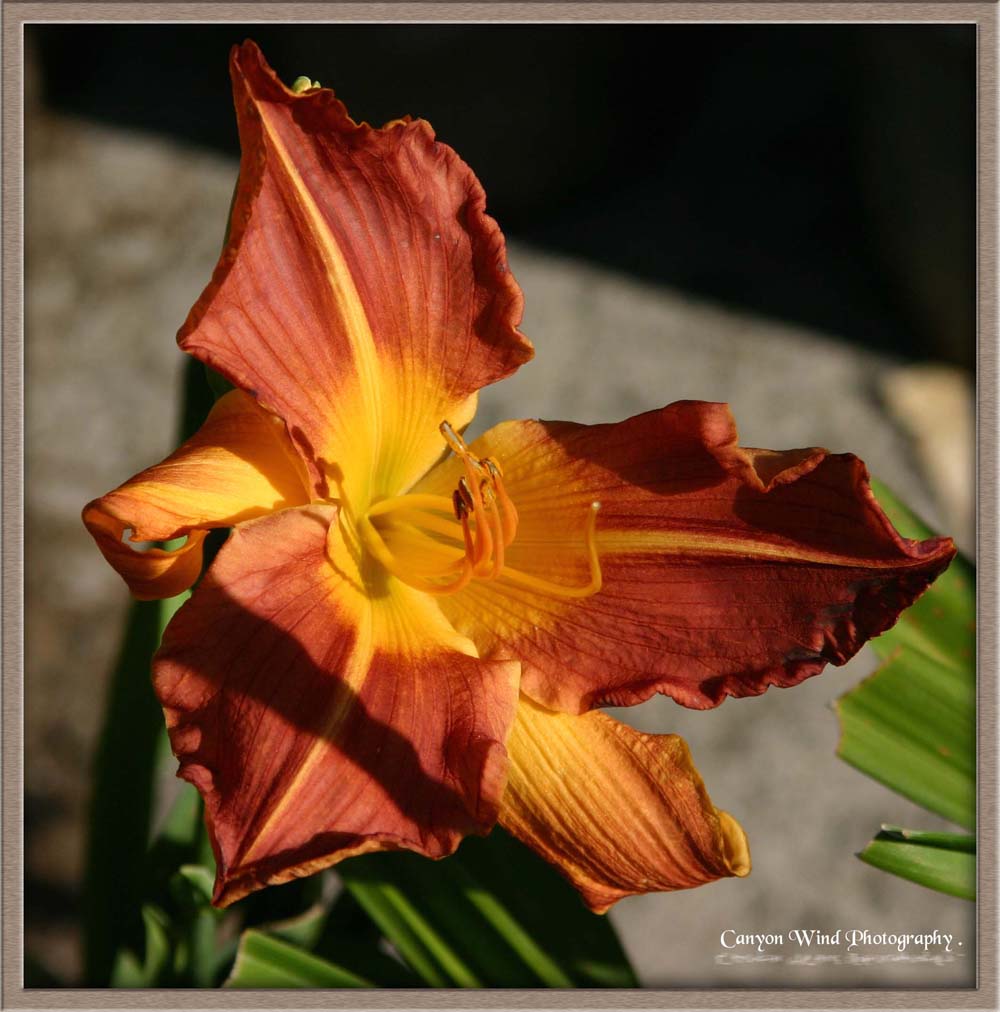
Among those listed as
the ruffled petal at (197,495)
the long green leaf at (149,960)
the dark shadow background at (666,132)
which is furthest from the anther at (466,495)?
the dark shadow background at (666,132)

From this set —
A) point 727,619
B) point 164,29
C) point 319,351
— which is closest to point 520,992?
point 727,619

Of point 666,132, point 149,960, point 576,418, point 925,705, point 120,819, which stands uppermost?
point 666,132

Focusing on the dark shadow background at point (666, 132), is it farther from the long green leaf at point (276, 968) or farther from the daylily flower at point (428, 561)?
the long green leaf at point (276, 968)

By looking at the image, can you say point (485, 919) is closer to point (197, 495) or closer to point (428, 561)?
point (428, 561)

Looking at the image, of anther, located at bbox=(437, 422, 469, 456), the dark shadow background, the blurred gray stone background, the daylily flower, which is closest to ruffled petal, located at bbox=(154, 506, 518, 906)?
the daylily flower

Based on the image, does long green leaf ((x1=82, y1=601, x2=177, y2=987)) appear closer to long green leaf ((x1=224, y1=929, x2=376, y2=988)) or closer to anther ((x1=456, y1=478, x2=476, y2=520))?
long green leaf ((x1=224, y1=929, x2=376, y2=988))

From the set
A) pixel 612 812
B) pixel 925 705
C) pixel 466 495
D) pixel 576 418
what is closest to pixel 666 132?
pixel 576 418
